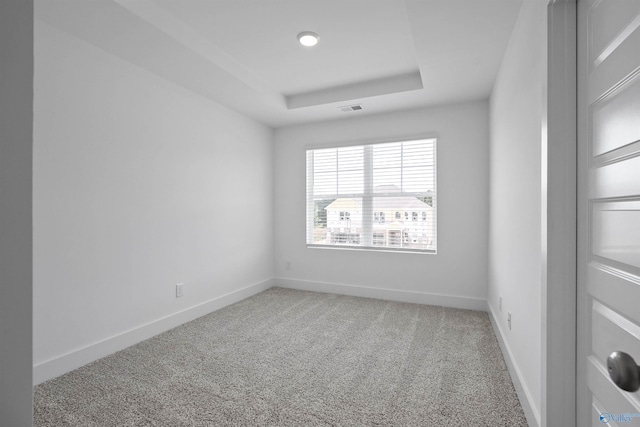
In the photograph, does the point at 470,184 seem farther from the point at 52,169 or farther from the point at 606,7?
the point at 52,169

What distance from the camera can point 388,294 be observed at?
3.95 m

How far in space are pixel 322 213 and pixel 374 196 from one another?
780 millimetres

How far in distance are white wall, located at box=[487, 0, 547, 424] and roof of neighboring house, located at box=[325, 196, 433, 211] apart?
3.88 feet

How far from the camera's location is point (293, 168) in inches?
178

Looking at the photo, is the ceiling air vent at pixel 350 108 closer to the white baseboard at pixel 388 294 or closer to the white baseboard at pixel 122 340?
the white baseboard at pixel 388 294

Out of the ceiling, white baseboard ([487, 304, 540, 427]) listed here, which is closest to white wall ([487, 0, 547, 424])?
white baseboard ([487, 304, 540, 427])

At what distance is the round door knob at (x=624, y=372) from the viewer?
685 millimetres

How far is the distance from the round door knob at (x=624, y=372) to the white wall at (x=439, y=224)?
303cm

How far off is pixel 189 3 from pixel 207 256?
236 cm

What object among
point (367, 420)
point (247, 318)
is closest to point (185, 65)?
point (247, 318)

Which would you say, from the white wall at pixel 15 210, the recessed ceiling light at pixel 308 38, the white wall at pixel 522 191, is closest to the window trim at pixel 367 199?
the white wall at pixel 522 191

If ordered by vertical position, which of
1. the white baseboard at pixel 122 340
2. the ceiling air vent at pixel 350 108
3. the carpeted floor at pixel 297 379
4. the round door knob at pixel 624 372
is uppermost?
the ceiling air vent at pixel 350 108

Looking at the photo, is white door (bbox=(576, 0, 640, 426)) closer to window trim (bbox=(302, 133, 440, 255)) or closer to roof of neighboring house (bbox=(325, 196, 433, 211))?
window trim (bbox=(302, 133, 440, 255))
